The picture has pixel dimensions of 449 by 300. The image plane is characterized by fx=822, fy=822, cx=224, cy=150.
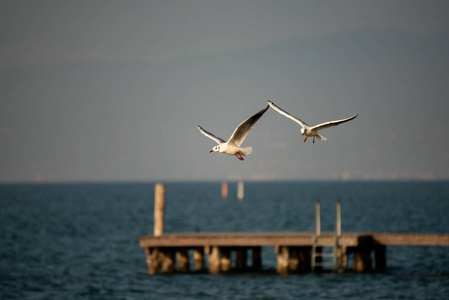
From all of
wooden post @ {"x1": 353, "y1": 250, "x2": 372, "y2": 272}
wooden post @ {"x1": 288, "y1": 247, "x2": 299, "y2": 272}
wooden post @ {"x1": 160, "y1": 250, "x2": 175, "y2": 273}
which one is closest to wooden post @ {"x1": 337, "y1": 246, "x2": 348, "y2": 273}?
wooden post @ {"x1": 353, "y1": 250, "x2": 372, "y2": 272}

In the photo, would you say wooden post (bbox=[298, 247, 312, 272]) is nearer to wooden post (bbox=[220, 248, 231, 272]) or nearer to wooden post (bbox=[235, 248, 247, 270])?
wooden post (bbox=[235, 248, 247, 270])

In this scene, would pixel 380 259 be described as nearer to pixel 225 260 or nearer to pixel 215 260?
pixel 225 260

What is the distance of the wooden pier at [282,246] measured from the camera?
34500mm

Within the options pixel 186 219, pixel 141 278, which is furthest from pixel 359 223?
pixel 141 278

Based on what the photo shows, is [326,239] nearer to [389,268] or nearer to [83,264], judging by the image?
[389,268]

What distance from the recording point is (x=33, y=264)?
159 feet

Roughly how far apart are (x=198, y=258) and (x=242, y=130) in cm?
2284

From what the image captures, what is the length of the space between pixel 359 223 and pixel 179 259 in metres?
47.7

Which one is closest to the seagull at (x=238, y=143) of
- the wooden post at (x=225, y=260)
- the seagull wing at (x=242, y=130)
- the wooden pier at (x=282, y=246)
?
the seagull wing at (x=242, y=130)

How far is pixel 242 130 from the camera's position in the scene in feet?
53.4

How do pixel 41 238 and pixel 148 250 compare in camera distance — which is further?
pixel 41 238

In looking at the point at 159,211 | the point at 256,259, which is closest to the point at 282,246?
the point at 256,259

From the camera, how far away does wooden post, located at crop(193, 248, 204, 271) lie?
3828cm

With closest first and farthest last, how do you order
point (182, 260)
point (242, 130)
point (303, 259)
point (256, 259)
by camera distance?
point (242, 130) → point (303, 259) → point (182, 260) → point (256, 259)
